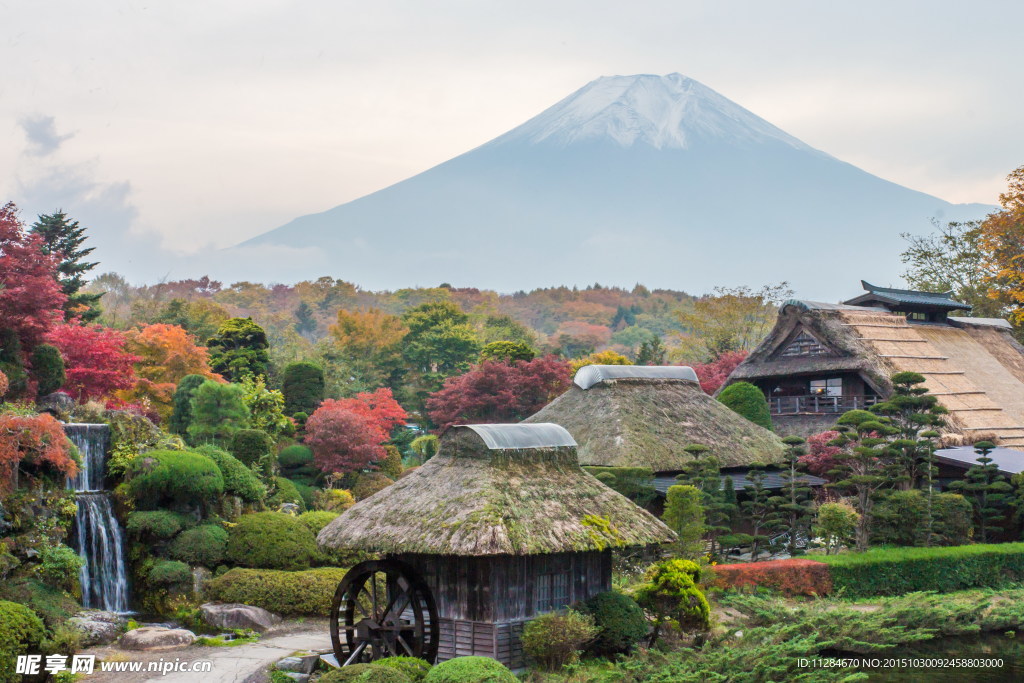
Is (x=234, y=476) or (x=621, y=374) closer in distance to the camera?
(x=234, y=476)

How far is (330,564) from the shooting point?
2420 cm

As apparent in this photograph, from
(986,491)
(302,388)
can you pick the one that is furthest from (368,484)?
(986,491)

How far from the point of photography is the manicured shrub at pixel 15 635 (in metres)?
14.6

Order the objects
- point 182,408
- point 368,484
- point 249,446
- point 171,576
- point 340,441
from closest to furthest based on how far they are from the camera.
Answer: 1. point 171,576
2. point 249,446
3. point 182,408
4. point 340,441
5. point 368,484

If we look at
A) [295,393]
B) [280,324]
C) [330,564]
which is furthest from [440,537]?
[280,324]

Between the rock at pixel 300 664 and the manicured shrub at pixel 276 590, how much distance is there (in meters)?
3.95

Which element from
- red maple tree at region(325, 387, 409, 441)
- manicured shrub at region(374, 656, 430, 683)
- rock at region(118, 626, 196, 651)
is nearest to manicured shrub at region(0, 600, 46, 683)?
rock at region(118, 626, 196, 651)

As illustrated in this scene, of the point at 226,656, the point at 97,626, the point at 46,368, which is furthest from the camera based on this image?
the point at 46,368

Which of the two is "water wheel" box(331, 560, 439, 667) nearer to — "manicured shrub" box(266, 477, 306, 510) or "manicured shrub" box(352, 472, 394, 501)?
"manicured shrub" box(266, 477, 306, 510)

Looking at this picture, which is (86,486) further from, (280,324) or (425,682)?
(280,324)

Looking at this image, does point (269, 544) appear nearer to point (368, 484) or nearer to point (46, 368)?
point (46, 368)

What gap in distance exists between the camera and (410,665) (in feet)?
50.5

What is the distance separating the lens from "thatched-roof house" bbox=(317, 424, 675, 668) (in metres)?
16.6

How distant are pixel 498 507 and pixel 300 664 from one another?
4.42 metres
